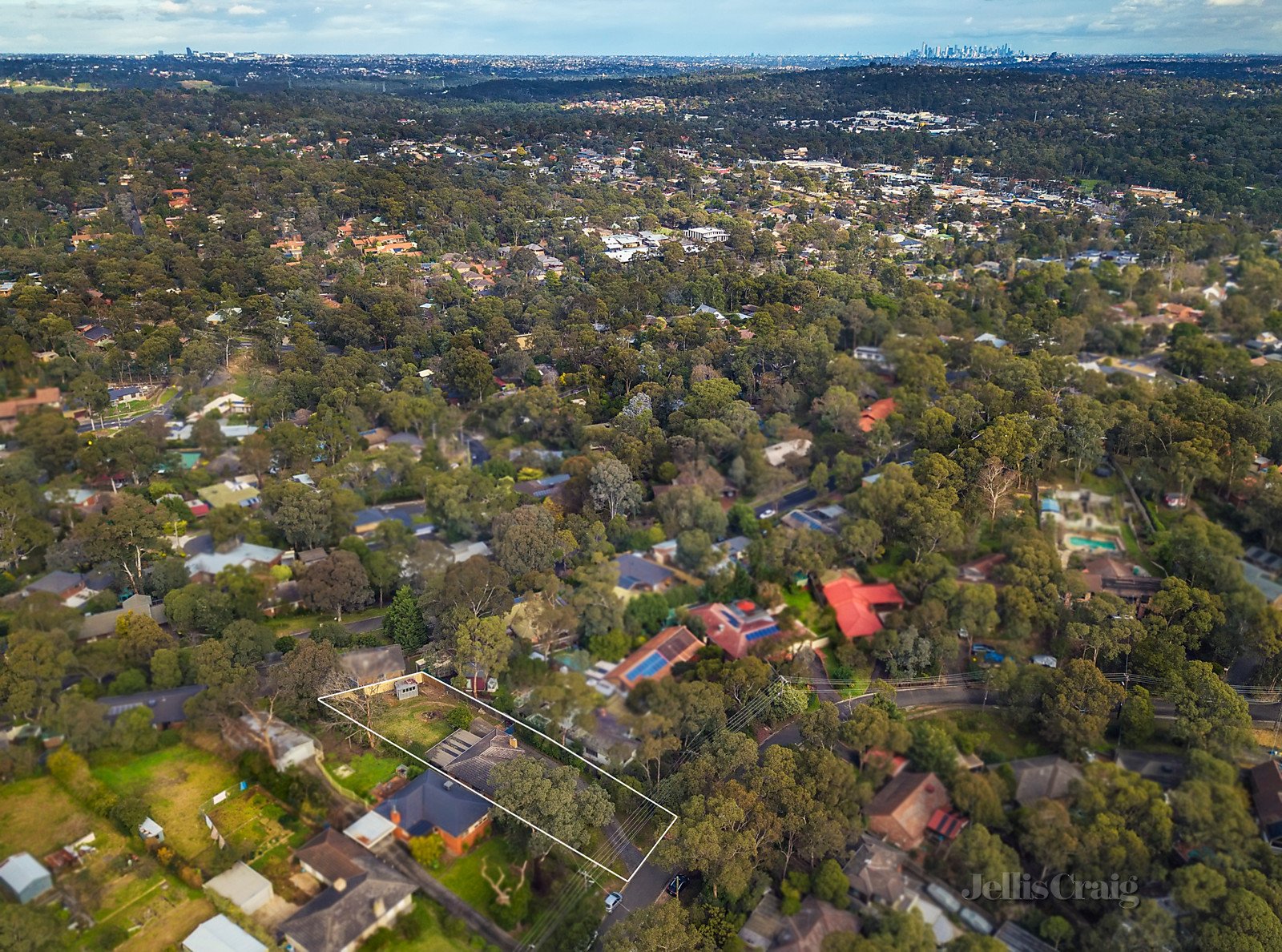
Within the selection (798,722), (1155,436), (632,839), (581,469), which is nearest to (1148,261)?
(1155,436)

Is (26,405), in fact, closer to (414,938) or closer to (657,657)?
(657,657)

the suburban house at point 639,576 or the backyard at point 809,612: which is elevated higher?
the suburban house at point 639,576

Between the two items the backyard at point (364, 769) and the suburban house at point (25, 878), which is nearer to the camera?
the suburban house at point (25, 878)

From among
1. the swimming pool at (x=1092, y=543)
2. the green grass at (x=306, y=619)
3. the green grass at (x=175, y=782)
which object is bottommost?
the green grass at (x=175, y=782)

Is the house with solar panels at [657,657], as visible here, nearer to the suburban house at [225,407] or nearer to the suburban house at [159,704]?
the suburban house at [159,704]

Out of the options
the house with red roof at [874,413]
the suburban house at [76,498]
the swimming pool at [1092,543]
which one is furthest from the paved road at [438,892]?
the house with red roof at [874,413]

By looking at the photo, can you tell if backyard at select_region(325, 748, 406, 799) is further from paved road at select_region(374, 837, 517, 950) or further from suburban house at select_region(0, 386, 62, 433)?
suburban house at select_region(0, 386, 62, 433)
